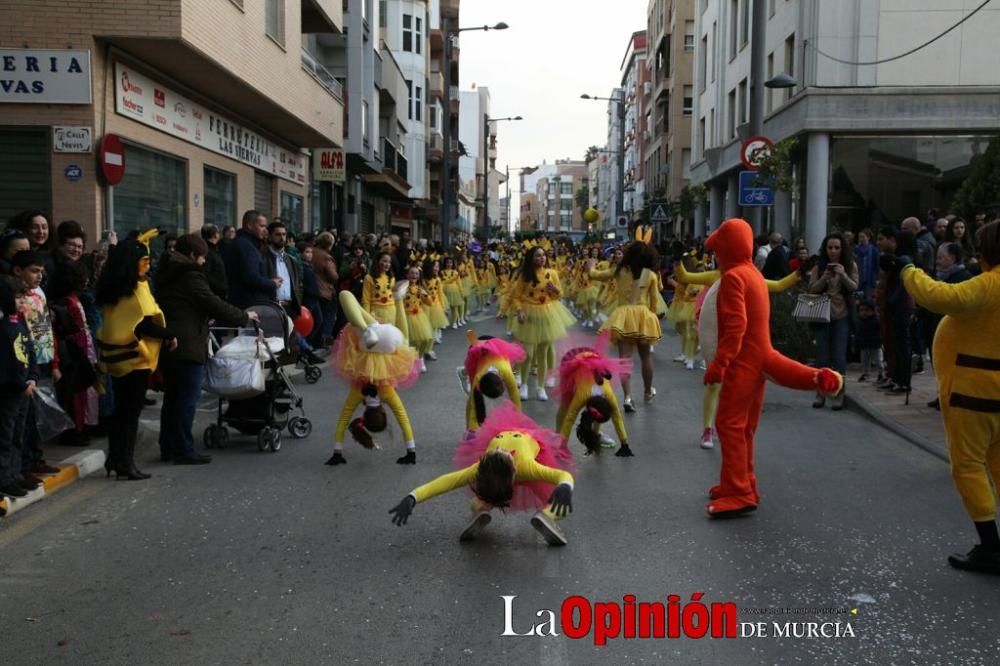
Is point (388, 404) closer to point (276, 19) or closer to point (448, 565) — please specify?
point (448, 565)

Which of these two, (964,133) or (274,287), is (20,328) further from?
(964,133)

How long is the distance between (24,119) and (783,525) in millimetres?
11115

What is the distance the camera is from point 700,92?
149ft

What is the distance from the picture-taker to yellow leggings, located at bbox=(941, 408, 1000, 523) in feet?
17.5

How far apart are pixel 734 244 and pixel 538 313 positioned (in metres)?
4.52

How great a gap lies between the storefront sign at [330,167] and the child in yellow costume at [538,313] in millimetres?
14613

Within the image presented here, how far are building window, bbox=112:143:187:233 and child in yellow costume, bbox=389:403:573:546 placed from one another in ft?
33.2

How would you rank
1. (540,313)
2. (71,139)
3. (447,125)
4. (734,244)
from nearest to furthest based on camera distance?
1. (734,244)
2. (540,313)
3. (71,139)
4. (447,125)

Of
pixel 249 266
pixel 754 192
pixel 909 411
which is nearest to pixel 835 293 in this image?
pixel 909 411

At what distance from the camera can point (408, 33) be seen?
51.4 metres

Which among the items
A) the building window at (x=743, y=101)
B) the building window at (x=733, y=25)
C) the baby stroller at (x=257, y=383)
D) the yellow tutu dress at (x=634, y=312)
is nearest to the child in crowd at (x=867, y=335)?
the yellow tutu dress at (x=634, y=312)

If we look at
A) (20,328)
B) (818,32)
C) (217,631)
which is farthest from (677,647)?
(818,32)

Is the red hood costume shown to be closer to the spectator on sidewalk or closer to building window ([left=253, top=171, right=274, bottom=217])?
the spectator on sidewalk

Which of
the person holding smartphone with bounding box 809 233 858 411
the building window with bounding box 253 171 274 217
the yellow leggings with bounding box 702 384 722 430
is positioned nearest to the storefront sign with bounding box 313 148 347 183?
the building window with bounding box 253 171 274 217
